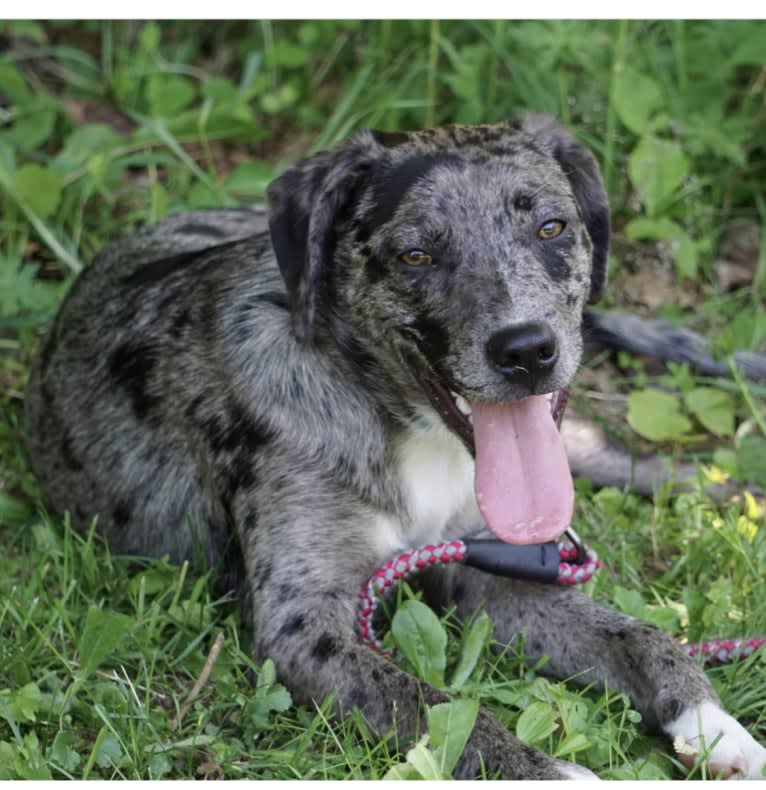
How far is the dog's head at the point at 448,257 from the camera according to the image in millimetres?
3891

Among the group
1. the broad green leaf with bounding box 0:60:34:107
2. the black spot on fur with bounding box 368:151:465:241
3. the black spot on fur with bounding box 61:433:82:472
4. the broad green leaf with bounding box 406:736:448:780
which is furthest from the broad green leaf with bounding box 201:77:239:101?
the broad green leaf with bounding box 406:736:448:780

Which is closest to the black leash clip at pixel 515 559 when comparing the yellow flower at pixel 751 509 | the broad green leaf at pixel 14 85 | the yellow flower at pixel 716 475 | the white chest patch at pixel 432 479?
the white chest patch at pixel 432 479

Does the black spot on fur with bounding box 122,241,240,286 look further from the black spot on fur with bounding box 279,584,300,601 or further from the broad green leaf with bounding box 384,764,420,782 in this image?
the broad green leaf with bounding box 384,764,420,782

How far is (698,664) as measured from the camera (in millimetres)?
4113

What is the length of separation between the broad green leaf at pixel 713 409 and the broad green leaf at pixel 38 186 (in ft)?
9.84

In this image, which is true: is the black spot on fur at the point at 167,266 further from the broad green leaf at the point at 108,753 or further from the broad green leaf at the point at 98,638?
the broad green leaf at the point at 108,753

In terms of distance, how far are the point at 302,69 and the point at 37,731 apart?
441cm

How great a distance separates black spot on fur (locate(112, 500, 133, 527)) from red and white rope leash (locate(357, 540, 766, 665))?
0.99 metres

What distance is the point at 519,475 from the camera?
159 inches

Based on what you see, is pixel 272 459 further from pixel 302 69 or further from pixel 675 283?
pixel 302 69

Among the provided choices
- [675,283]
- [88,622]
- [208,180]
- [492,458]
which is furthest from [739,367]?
[88,622]

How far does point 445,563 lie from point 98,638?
1116 millimetres

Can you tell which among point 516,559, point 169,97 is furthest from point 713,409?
point 169,97

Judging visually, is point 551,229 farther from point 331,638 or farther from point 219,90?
point 219,90
